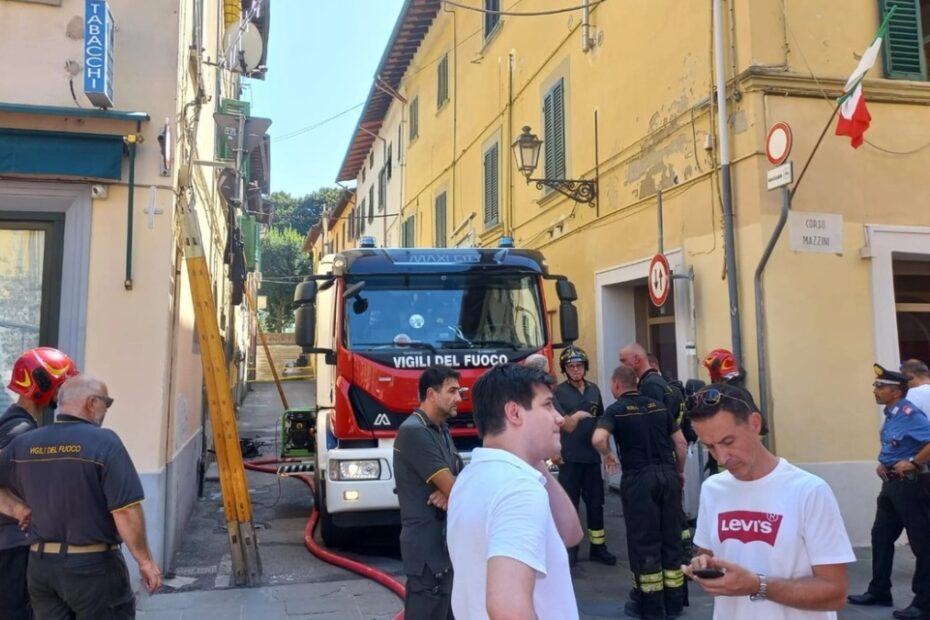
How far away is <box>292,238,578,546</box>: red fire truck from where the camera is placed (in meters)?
6.62

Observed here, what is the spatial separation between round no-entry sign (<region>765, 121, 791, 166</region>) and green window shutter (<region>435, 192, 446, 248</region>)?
38.8 ft

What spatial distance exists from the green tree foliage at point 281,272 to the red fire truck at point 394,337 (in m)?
34.1

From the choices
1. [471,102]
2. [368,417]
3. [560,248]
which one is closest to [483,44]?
[471,102]

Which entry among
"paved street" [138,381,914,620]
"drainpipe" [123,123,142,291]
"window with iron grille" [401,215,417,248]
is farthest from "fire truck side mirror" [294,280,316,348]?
"window with iron grille" [401,215,417,248]

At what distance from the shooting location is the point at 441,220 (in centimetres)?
1869

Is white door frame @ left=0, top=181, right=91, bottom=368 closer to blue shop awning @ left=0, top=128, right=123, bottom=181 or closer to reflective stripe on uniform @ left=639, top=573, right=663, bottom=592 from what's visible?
blue shop awning @ left=0, top=128, right=123, bottom=181

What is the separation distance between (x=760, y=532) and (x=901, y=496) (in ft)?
12.8

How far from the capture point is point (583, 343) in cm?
A: 1084

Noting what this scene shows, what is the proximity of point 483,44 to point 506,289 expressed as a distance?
9.86 metres

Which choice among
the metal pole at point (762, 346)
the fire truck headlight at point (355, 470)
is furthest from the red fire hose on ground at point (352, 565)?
the metal pole at point (762, 346)

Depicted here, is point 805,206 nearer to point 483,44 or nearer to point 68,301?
point 68,301

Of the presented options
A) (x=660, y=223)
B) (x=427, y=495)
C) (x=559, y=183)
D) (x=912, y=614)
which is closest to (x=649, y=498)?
(x=912, y=614)

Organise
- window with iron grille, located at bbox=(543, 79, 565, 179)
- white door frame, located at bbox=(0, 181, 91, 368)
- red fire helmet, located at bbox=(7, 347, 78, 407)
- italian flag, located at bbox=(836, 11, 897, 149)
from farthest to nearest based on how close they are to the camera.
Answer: window with iron grille, located at bbox=(543, 79, 565, 179)
italian flag, located at bbox=(836, 11, 897, 149)
white door frame, located at bbox=(0, 181, 91, 368)
red fire helmet, located at bbox=(7, 347, 78, 407)

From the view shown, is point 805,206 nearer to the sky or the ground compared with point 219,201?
nearer to the ground
